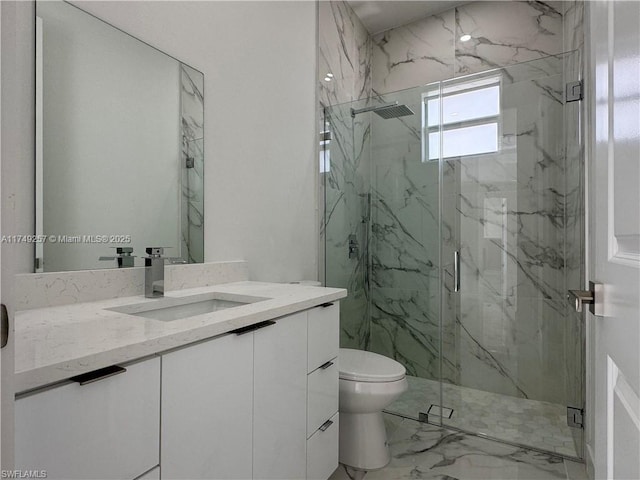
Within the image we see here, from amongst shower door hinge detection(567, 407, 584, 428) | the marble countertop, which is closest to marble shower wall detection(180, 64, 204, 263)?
the marble countertop

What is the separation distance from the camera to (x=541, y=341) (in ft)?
7.23

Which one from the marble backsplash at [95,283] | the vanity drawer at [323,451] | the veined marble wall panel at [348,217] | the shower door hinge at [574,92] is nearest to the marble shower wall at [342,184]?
the veined marble wall panel at [348,217]

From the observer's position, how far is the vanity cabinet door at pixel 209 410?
797mm

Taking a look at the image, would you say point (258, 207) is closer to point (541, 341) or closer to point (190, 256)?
point (190, 256)

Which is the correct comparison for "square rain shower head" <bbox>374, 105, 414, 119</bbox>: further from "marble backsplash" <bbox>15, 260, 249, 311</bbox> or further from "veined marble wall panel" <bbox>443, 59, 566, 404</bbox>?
"marble backsplash" <bbox>15, 260, 249, 311</bbox>

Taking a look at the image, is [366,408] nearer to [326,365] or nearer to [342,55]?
[326,365]

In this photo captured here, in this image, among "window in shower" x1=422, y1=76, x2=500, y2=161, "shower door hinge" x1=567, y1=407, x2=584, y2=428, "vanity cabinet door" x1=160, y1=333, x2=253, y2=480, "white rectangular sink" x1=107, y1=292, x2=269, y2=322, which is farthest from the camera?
"window in shower" x1=422, y1=76, x2=500, y2=161

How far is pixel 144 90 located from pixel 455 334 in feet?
7.22

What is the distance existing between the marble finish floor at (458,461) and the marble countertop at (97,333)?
1.09 m

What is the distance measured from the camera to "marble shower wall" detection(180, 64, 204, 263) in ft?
4.84

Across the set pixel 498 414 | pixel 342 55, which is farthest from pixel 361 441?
pixel 342 55

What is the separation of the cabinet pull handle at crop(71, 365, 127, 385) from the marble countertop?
2 cm

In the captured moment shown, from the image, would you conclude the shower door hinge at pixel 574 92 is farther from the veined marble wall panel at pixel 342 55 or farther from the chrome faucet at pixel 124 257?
the chrome faucet at pixel 124 257

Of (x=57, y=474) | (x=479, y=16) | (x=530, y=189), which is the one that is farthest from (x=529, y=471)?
(x=479, y=16)
